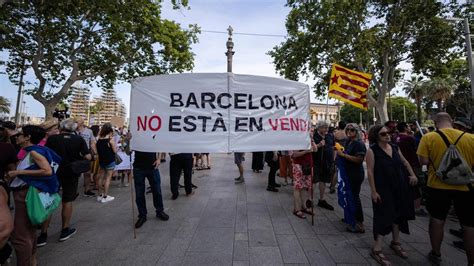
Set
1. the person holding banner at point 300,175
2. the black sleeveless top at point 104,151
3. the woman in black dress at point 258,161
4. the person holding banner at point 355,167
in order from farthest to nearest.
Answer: the woman in black dress at point 258,161 → the black sleeveless top at point 104,151 → the person holding banner at point 300,175 → the person holding banner at point 355,167

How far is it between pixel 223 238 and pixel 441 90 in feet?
145

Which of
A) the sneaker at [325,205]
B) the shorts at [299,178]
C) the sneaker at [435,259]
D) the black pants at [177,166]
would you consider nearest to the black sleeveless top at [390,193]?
the sneaker at [435,259]

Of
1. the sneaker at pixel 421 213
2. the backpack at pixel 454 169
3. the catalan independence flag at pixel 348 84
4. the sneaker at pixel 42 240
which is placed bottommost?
the sneaker at pixel 42 240

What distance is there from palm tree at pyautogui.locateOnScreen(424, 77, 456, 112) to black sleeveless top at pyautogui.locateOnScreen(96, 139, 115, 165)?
43175 millimetres

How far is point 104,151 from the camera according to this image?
6.20m

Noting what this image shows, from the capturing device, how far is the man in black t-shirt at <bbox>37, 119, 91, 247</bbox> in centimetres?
386

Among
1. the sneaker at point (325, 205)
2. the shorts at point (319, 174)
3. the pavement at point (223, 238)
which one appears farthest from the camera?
the shorts at point (319, 174)

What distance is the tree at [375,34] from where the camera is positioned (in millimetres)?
11648

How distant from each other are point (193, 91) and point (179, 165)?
3011 mm

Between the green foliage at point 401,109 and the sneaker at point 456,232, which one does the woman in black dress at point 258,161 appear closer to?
the sneaker at point 456,232

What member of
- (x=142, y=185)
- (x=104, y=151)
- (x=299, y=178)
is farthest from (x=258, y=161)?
(x=142, y=185)

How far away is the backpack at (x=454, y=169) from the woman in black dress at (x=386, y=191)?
1.42 feet

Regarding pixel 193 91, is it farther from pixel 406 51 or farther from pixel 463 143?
pixel 406 51

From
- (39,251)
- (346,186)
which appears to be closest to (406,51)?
(346,186)
